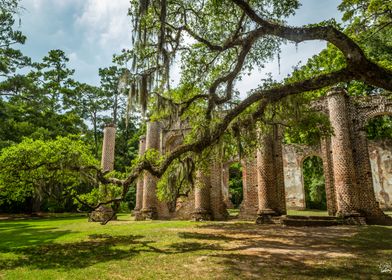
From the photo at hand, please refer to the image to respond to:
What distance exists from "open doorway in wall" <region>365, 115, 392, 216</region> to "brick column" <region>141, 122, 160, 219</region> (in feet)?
59.0

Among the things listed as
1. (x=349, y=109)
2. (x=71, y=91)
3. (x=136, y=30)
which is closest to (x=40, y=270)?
(x=136, y=30)

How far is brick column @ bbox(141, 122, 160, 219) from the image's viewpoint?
19.4 metres

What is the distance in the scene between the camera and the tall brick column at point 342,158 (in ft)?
45.4

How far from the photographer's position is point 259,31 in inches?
292

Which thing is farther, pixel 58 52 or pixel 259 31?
pixel 58 52

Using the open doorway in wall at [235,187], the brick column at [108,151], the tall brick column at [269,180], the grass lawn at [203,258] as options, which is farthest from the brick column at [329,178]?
the open doorway in wall at [235,187]

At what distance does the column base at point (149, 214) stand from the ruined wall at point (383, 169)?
768 inches

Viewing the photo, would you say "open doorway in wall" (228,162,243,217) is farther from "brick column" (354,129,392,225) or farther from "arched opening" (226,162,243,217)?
"brick column" (354,129,392,225)

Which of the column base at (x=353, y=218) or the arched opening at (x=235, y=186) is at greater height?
the arched opening at (x=235, y=186)

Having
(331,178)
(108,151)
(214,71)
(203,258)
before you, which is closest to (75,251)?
(203,258)

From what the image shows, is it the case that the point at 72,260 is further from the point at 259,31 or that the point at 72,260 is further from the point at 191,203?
the point at 191,203

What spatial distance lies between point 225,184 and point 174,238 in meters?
18.5

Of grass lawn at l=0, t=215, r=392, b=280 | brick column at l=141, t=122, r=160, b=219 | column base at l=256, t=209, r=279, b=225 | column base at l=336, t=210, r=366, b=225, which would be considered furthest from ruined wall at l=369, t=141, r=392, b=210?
grass lawn at l=0, t=215, r=392, b=280

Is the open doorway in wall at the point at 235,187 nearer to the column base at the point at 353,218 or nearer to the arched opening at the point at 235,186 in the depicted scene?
the arched opening at the point at 235,186
